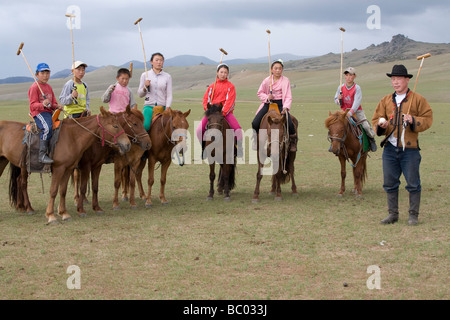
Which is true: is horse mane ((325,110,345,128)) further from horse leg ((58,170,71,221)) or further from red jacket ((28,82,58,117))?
red jacket ((28,82,58,117))

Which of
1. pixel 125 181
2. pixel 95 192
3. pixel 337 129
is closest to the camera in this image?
pixel 95 192

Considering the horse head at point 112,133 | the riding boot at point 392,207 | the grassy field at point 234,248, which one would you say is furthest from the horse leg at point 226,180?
the riding boot at point 392,207

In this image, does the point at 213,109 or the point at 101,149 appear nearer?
the point at 101,149

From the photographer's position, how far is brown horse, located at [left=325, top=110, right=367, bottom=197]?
10.1 m

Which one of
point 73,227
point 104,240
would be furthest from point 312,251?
point 73,227

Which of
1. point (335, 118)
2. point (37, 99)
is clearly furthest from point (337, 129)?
point (37, 99)

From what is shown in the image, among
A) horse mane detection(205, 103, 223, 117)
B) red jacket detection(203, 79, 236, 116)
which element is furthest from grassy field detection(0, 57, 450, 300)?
red jacket detection(203, 79, 236, 116)

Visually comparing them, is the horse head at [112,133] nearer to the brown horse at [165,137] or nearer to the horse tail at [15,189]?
the brown horse at [165,137]

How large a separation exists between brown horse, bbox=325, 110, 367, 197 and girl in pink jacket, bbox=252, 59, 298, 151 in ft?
2.51

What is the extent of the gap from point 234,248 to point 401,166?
3.06m

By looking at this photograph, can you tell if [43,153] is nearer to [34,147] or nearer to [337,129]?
[34,147]

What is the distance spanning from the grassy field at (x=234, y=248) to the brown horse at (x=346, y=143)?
0.45 m

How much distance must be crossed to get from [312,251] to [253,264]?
0.97 m

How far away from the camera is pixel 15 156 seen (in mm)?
8508
